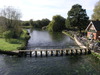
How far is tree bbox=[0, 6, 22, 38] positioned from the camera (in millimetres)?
37469

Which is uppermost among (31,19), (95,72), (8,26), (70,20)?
(31,19)

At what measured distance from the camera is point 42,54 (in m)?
22.9

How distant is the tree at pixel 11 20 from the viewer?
123 ft

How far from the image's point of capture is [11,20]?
1519 inches

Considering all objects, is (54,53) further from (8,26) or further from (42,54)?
(8,26)

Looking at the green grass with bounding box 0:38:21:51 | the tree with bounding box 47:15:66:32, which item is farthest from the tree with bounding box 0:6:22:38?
the tree with bounding box 47:15:66:32

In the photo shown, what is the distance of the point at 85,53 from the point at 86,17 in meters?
29.4

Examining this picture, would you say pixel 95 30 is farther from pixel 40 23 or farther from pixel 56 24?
pixel 40 23

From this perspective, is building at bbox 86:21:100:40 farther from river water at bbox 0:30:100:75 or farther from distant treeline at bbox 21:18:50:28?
distant treeline at bbox 21:18:50:28

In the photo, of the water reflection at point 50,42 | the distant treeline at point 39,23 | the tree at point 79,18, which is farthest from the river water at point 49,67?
the distant treeline at point 39,23

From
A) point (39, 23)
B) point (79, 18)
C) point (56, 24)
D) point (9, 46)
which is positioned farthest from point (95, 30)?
point (39, 23)

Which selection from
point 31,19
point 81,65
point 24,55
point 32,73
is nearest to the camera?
point 32,73

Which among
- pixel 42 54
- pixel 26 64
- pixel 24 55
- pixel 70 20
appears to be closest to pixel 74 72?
pixel 26 64

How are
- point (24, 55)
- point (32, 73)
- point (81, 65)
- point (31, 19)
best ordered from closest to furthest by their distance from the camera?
point (32, 73) → point (81, 65) → point (24, 55) → point (31, 19)
